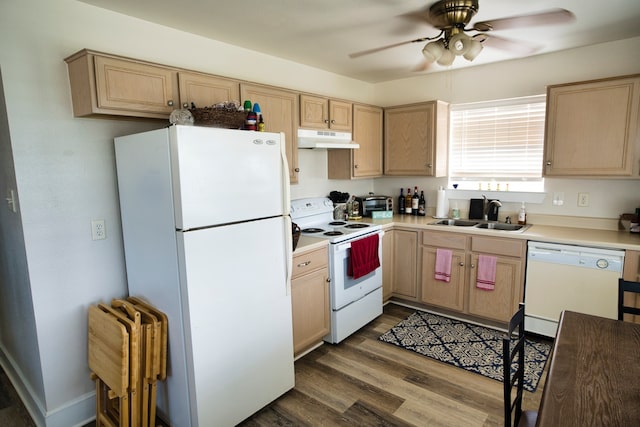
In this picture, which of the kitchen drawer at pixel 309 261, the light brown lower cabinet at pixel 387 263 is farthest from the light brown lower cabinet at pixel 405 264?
the kitchen drawer at pixel 309 261

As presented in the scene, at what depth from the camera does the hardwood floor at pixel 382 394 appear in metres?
2.19

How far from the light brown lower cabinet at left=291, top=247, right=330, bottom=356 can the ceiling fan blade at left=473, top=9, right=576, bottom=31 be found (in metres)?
1.91

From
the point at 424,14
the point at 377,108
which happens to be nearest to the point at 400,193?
the point at 377,108

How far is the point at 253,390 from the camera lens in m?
2.20

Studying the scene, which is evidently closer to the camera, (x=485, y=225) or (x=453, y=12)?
(x=453, y=12)

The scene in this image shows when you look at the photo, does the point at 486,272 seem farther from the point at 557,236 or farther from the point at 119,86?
the point at 119,86

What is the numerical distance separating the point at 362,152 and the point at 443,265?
1369mm

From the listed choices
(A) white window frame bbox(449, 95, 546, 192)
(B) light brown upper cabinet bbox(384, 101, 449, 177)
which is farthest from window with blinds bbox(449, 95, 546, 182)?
(B) light brown upper cabinet bbox(384, 101, 449, 177)

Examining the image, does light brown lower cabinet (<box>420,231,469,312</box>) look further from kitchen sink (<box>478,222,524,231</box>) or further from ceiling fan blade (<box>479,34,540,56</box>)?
ceiling fan blade (<box>479,34,540,56</box>)

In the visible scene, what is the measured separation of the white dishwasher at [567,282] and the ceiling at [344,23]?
A: 1.59 metres

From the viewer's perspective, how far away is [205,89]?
2379 millimetres

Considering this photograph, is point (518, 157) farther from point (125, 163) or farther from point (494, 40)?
point (125, 163)

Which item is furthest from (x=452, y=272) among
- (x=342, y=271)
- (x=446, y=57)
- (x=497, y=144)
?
(x=446, y=57)

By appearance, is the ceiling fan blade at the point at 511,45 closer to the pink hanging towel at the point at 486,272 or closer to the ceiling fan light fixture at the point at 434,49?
the ceiling fan light fixture at the point at 434,49
